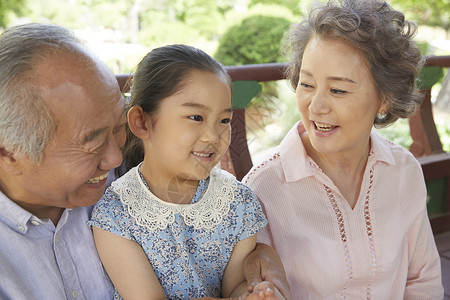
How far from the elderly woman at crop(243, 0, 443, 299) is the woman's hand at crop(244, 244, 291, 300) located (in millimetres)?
236

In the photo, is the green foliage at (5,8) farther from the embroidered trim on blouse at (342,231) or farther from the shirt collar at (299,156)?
the embroidered trim on blouse at (342,231)

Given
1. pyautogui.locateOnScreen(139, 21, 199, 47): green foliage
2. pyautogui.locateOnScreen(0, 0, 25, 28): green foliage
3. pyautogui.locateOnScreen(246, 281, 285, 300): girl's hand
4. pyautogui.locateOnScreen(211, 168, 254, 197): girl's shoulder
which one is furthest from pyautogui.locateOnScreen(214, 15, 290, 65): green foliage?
pyautogui.locateOnScreen(0, 0, 25, 28): green foliage

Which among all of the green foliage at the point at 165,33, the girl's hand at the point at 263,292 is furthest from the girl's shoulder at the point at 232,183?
the green foliage at the point at 165,33

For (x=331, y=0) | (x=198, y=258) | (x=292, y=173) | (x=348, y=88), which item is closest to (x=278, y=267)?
(x=198, y=258)

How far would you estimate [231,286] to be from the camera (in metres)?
1.69

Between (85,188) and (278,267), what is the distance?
68 cm

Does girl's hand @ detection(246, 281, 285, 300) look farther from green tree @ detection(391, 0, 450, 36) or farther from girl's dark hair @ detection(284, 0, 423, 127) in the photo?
green tree @ detection(391, 0, 450, 36)

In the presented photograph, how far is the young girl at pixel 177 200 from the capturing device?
1538mm

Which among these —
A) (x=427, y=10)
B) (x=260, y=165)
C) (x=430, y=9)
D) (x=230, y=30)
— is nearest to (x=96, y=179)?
(x=260, y=165)

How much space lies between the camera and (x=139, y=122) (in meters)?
1.61

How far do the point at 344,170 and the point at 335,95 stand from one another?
0.36m

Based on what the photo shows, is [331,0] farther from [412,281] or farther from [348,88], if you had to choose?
[412,281]

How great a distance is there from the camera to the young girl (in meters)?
1.54

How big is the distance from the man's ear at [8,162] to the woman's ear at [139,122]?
0.36 m
